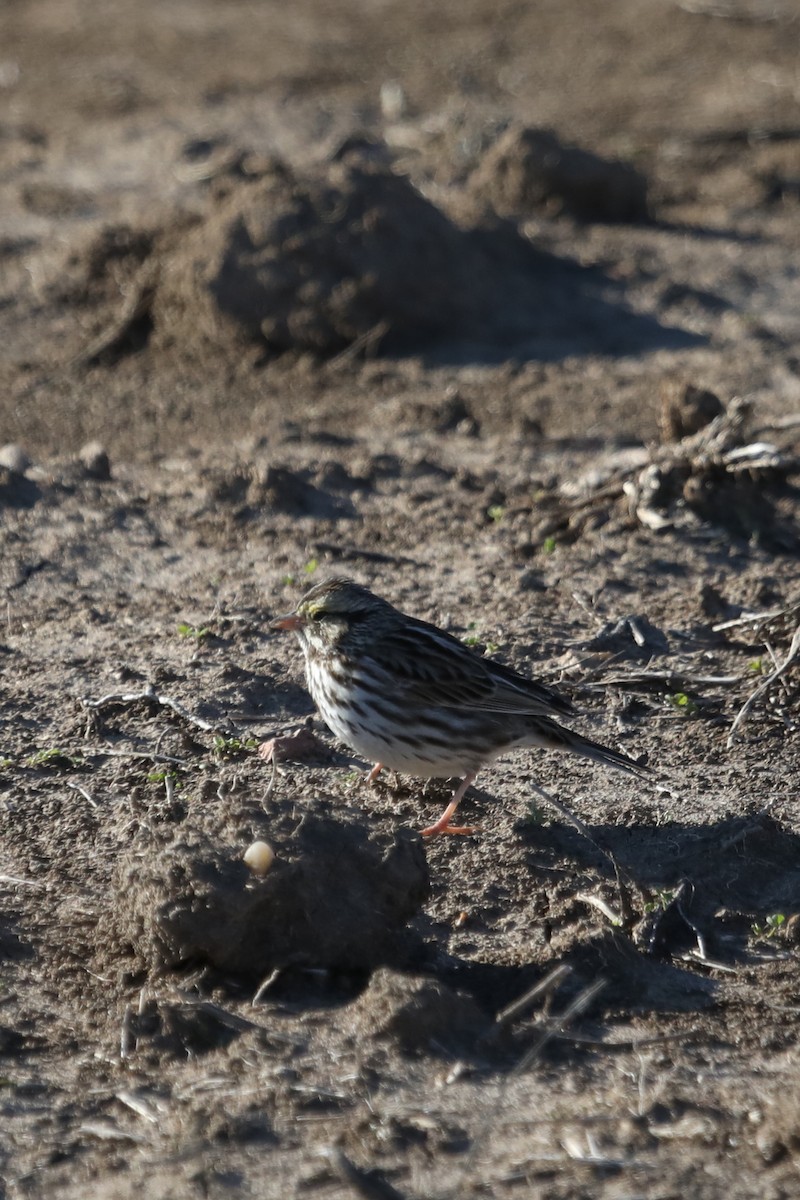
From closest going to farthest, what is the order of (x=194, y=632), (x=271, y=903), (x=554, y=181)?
(x=271, y=903)
(x=194, y=632)
(x=554, y=181)

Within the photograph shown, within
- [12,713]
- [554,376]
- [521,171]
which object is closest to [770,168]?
[521,171]

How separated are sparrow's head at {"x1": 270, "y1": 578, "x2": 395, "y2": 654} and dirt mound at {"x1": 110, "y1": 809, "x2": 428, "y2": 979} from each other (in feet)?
3.92

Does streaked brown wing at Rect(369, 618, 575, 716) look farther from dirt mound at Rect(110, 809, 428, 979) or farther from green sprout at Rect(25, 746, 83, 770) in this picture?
green sprout at Rect(25, 746, 83, 770)

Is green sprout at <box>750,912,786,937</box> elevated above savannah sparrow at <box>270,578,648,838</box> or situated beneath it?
situated beneath

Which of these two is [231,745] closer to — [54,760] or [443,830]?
[54,760]

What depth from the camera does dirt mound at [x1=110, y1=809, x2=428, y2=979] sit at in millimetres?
5637

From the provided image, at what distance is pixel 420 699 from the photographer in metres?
6.78

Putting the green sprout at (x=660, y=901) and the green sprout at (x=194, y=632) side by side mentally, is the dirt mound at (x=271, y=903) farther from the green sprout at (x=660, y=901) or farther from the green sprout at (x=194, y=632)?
the green sprout at (x=194, y=632)

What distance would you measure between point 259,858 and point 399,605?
307 centimetres

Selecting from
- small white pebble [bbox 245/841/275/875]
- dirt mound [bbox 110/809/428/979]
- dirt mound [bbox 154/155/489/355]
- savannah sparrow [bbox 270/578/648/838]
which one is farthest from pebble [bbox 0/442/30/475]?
small white pebble [bbox 245/841/275/875]

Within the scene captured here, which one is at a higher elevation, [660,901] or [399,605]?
[660,901]

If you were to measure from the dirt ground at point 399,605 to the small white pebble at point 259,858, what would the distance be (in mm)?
34

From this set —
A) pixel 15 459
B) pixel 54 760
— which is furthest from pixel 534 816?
pixel 15 459

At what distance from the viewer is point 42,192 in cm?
1470
